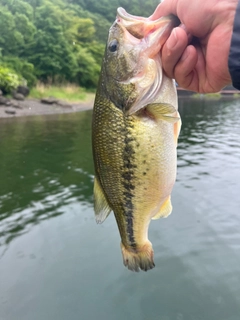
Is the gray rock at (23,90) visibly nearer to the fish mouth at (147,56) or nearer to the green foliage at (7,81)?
the green foliage at (7,81)

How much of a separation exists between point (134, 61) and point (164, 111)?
38 centimetres

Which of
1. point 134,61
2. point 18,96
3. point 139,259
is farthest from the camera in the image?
point 18,96

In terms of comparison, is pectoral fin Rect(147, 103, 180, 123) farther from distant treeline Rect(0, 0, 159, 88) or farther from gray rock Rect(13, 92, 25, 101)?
distant treeline Rect(0, 0, 159, 88)

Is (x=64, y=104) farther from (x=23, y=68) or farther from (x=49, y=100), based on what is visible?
(x=23, y=68)

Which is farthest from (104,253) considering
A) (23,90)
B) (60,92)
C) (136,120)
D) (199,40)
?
(60,92)

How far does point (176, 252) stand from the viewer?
597cm

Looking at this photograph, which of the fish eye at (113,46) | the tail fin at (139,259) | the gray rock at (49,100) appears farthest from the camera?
the gray rock at (49,100)

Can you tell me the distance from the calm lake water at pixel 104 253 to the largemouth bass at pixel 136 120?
303 centimetres

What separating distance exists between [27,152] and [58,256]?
293 inches

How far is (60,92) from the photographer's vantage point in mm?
31922

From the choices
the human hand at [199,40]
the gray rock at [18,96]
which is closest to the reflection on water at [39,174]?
the human hand at [199,40]

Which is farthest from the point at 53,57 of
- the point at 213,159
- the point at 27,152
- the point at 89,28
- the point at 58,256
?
the point at 58,256

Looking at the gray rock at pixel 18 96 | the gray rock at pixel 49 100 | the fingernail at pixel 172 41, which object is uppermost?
the fingernail at pixel 172 41

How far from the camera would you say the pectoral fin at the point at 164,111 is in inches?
75.5
